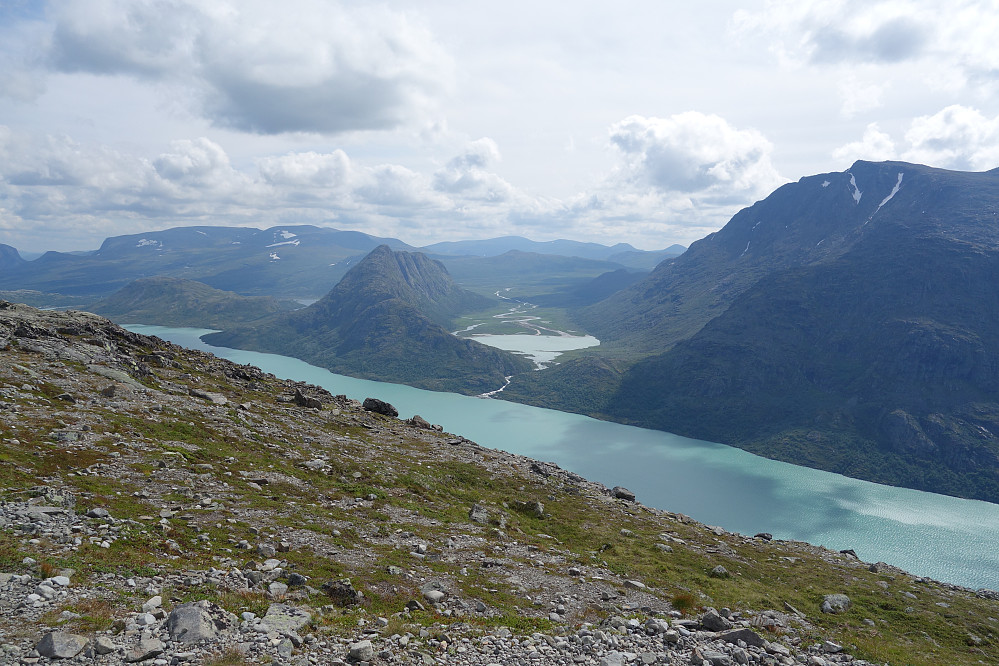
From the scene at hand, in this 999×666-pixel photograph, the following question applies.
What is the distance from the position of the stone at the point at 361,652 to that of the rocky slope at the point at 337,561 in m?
0.09

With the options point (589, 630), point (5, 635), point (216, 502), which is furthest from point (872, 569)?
point (5, 635)

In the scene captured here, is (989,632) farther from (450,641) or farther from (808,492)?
(808,492)

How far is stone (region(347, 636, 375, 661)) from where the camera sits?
16.7m

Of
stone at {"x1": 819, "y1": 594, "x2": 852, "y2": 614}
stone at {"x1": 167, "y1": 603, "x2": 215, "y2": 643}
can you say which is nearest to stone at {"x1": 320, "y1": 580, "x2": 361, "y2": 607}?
stone at {"x1": 167, "y1": 603, "x2": 215, "y2": 643}

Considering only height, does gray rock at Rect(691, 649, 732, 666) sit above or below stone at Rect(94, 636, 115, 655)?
below

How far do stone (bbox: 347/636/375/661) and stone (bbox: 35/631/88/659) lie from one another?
7.66 metres

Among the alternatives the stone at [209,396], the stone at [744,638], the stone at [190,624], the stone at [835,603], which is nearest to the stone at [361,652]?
the stone at [190,624]

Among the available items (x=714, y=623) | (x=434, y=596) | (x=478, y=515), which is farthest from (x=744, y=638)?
(x=478, y=515)

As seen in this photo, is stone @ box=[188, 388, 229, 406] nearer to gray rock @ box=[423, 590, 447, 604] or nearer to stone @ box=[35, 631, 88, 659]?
gray rock @ box=[423, 590, 447, 604]

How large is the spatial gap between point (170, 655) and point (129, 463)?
78.2 ft

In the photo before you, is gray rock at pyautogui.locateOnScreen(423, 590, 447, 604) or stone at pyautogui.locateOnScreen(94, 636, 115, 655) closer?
stone at pyautogui.locateOnScreen(94, 636, 115, 655)

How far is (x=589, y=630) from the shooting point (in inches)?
850

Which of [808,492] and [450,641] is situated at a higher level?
[450,641]

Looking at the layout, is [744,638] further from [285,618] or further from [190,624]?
[190,624]
